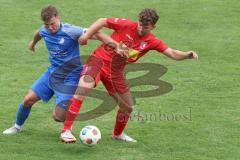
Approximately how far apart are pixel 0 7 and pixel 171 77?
7130mm

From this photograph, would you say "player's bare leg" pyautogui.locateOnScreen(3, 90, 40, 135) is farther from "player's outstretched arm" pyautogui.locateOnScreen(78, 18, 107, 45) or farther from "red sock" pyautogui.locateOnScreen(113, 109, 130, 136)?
"red sock" pyautogui.locateOnScreen(113, 109, 130, 136)

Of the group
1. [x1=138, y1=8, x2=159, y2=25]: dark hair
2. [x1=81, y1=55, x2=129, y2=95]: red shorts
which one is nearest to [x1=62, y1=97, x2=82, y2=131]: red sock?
[x1=81, y1=55, x2=129, y2=95]: red shorts

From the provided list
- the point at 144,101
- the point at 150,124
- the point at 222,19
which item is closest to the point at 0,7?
the point at 222,19

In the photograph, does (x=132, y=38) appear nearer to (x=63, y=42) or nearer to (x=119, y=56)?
(x=119, y=56)

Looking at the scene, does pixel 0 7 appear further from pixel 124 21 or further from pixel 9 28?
pixel 124 21

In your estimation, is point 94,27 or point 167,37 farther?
point 167,37

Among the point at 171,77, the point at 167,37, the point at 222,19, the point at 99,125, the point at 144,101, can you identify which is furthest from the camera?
the point at 222,19

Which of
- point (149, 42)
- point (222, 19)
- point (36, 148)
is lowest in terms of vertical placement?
point (222, 19)

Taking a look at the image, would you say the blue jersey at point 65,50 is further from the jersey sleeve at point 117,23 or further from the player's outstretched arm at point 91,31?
the jersey sleeve at point 117,23

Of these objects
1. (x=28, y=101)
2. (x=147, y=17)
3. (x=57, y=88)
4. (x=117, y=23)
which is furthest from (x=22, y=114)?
(x=147, y=17)

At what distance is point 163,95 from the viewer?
1089cm

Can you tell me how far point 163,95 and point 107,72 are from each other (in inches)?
112

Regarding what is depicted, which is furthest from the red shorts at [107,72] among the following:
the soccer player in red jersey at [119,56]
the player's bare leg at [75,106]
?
the player's bare leg at [75,106]

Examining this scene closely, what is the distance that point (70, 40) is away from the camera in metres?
8.18
